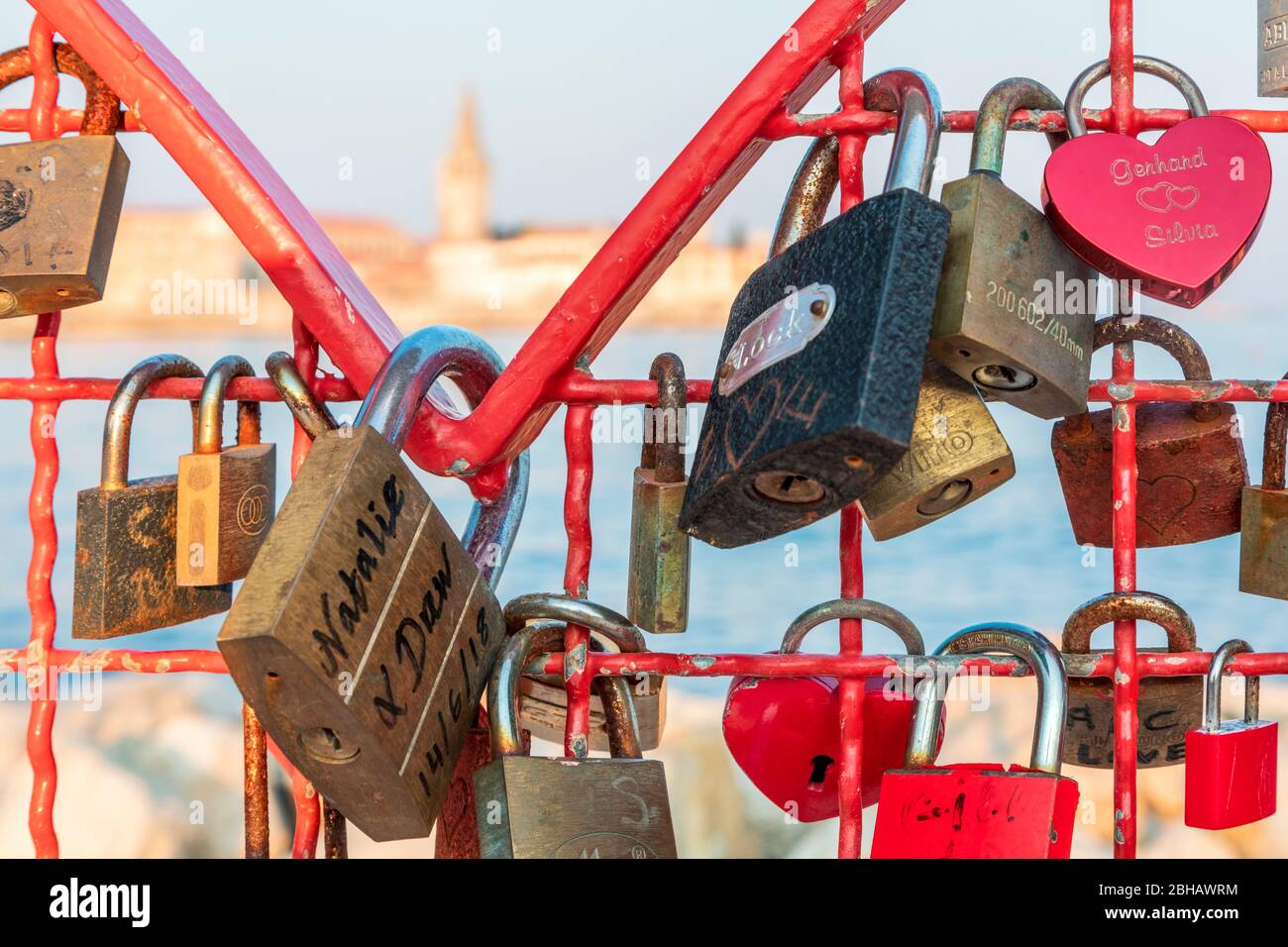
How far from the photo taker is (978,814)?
146 cm

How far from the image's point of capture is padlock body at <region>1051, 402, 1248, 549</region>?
5.71ft

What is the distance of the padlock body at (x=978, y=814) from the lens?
144cm

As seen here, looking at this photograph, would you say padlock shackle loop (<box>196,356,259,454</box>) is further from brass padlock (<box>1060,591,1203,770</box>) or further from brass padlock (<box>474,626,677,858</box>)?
brass padlock (<box>1060,591,1203,770</box>)

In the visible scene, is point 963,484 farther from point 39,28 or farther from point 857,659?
point 39,28

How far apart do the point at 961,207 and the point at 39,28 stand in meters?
1.19

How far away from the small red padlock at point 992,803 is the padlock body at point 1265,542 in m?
0.32

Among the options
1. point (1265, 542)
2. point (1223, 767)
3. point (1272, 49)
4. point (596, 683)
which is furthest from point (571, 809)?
point (1272, 49)

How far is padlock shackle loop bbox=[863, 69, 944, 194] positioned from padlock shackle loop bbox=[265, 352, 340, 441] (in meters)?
0.73

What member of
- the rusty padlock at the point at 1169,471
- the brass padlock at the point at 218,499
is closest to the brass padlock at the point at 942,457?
the rusty padlock at the point at 1169,471

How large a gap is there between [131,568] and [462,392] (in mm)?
466

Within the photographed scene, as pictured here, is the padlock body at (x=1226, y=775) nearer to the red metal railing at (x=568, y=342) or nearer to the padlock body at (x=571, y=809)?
the red metal railing at (x=568, y=342)

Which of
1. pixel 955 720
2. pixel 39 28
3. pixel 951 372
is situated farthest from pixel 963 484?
pixel 955 720

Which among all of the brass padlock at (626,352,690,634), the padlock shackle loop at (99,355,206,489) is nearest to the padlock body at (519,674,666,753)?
the brass padlock at (626,352,690,634)
